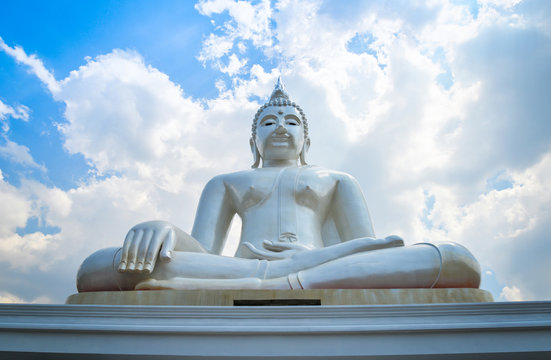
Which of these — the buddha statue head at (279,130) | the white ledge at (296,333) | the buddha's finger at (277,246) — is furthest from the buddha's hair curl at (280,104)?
the white ledge at (296,333)

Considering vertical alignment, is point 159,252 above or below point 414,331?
above

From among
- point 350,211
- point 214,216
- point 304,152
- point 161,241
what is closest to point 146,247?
point 161,241

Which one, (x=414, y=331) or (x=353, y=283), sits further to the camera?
(x=353, y=283)

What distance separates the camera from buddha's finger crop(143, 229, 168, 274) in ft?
13.0

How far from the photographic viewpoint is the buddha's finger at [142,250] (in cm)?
394

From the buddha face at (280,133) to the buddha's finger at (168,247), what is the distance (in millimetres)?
2767

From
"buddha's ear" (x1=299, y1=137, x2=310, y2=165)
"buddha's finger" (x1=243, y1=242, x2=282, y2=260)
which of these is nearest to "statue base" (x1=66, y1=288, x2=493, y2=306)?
"buddha's finger" (x1=243, y1=242, x2=282, y2=260)

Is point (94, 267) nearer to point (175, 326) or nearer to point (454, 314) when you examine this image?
point (175, 326)

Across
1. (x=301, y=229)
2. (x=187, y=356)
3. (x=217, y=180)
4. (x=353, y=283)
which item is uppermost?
(x=217, y=180)

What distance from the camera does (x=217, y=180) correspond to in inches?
249

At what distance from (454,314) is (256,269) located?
1.76 metres

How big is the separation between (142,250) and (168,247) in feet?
0.82

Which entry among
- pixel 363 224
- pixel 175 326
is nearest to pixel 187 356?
pixel 175 326

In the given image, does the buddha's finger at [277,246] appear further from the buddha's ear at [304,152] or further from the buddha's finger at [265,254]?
the buddha's ear at [304,152]
